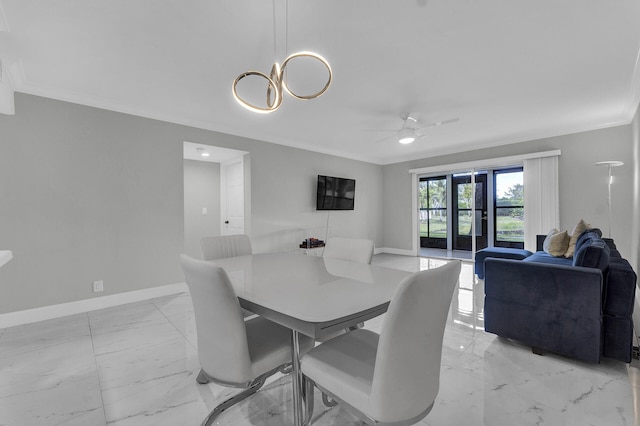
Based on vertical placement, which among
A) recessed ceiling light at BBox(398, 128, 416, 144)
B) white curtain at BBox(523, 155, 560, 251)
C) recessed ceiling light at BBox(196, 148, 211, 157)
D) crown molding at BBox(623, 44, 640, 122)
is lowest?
white curtain at BBox(523, 155, 560, 251)

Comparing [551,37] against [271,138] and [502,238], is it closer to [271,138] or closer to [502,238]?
[271,138]

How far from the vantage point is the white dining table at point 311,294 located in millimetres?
1062

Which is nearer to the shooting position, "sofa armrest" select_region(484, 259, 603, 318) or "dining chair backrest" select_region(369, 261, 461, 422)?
"dining chair backrest" select_region(369, 261, 461, 422)

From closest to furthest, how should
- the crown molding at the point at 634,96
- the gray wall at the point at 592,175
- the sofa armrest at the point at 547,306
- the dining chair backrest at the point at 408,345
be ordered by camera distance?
the dining chair backrest at the point at 408,345 < the sofa armrest at the point at 547,306 < the crown molding at the point at 634,96 < the gray wall at the point at 592,175

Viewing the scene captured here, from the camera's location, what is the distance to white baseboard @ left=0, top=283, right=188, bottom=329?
278cm

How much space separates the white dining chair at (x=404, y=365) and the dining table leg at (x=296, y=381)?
0.20 metres

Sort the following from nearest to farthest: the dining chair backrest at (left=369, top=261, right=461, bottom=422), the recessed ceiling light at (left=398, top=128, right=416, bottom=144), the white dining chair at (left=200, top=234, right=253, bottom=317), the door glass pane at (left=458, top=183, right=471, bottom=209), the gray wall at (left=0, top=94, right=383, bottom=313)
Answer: the dining chair backrest at (left=369, top=261, right=461, bottom=422) < the white dining chair at (left=200, top=234, right=253, bottom=317) < the gray wall at (left=0, top=94, right=383, bottom=313) < the recessed ceiling light at (left=398, top=128, right=416, bottom=144) < the door glass pane at (left=458, top=183, right=471, bottom=209)

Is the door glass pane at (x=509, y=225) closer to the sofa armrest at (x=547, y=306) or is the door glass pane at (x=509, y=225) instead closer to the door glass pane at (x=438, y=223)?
the door glass pane at (x=438, y=223)

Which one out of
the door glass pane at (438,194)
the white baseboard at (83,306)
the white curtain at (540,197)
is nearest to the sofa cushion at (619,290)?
the white curtain at (540,197)

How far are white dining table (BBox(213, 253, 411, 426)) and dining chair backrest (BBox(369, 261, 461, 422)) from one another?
199mm

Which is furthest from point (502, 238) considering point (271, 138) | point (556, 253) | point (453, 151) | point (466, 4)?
point (466, 4)

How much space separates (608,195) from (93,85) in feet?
22.3

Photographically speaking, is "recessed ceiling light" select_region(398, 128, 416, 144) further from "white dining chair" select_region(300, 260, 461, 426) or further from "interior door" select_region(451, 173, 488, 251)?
"interior door" select_region(451, 173, 488, 251)

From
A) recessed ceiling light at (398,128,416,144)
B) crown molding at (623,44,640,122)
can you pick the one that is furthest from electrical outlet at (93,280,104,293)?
crown molding at (623,44,640,122)
